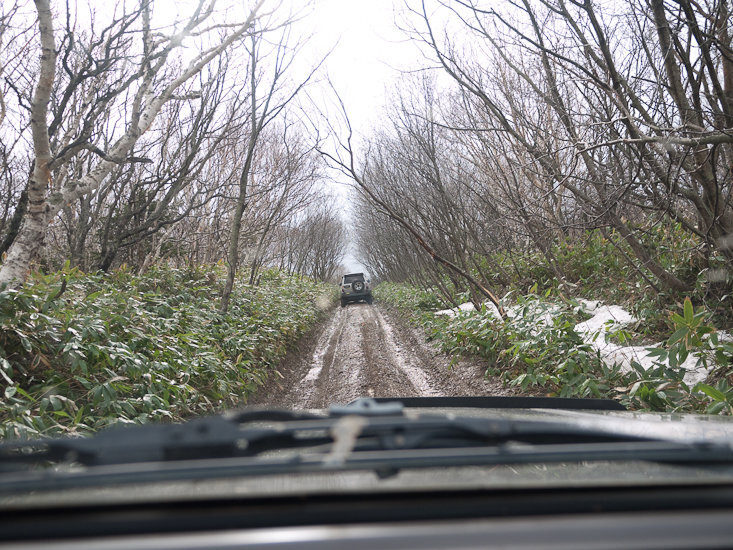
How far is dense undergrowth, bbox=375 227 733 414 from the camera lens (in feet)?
13.7

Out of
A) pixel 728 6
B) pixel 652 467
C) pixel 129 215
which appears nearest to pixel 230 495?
pixel 652 467

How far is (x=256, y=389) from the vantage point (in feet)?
24.0

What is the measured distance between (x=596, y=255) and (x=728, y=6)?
5608 millimetres

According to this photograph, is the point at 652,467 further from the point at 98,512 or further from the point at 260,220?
the point at 260,220

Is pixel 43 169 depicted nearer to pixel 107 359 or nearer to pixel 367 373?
pixel 107 359

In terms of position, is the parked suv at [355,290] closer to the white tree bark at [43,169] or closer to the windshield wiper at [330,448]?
the white tree bark at [43,169]

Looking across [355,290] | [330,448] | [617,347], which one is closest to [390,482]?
[330,448]

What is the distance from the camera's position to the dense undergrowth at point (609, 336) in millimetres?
4180

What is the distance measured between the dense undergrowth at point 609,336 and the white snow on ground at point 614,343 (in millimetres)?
100

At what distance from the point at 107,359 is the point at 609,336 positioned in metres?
5.71

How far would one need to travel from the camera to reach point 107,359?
4988 millimetres

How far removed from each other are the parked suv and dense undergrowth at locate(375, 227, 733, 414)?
1533 centimetres

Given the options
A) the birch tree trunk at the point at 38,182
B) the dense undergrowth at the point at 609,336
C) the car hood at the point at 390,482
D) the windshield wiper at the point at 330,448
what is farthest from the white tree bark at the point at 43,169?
the dense undergrowth at the point at 609,336

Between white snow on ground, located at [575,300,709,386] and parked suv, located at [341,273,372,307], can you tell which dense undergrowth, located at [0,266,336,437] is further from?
parked suv, located at [341,273,372,307]
